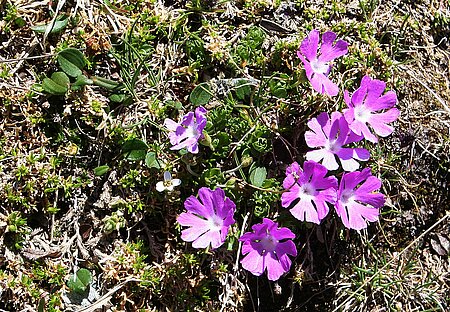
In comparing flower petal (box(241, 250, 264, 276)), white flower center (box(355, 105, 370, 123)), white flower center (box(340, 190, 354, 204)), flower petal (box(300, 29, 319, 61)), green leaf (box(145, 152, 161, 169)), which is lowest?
flower petal (box(241, 250, 264, 276))

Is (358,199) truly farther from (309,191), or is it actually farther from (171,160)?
(171,160)

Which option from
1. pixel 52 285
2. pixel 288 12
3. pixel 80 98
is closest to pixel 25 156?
pixel 80 98

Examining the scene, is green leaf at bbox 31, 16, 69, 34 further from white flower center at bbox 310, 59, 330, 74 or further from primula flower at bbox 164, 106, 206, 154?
white flower center at bbox 310, 59, 330, 74

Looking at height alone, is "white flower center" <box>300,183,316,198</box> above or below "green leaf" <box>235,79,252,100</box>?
below

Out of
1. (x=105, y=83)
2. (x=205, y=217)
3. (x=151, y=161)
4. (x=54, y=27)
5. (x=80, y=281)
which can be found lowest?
(x=80, y=281)

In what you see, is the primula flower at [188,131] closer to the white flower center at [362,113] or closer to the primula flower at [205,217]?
the primula flower at [205,217]

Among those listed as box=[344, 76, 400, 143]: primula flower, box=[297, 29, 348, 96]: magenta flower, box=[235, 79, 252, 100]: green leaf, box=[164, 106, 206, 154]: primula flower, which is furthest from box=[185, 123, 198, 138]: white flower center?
box=[344, 76, 400, 143]: primula flower

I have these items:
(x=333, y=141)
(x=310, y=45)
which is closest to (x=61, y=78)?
(x=310, y=45)
